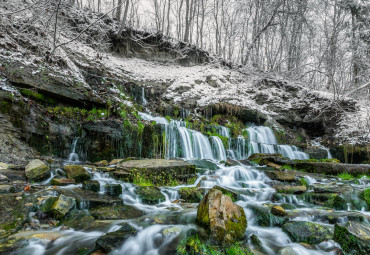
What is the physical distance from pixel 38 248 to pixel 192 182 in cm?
355

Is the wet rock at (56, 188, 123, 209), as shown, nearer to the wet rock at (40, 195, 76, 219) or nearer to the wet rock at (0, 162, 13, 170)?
the wet rock at (40, 195, 76, 219)

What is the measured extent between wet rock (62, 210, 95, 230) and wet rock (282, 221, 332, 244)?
2.79m

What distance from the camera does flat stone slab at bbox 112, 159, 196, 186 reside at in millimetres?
4961

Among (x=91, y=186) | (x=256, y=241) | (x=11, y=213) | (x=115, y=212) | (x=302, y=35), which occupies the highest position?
(x=302, y=35)

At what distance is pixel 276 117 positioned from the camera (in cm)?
1382

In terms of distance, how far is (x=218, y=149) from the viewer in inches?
364

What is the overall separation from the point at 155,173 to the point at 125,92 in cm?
695

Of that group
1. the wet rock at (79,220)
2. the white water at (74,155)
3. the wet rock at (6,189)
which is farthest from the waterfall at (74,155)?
the wet rock at (79,220)

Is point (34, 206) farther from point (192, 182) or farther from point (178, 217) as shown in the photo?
point (192, 182)

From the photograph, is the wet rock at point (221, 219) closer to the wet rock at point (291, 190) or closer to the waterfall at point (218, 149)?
the wet rock at point (291, 190)

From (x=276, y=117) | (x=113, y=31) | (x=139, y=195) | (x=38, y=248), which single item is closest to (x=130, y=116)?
(x=139, y=195)

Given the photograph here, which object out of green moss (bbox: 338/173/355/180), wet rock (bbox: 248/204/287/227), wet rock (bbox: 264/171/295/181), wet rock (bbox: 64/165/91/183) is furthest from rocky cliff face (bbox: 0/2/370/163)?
wet rock (bbox: 248/204/287/227)

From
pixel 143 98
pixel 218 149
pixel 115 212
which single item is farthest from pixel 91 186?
pixel 143 98

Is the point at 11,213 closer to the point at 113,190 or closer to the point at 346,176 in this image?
the point at 113,190
